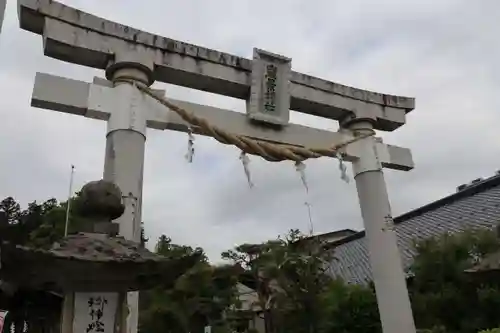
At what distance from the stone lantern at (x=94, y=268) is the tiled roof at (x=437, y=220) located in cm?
1115

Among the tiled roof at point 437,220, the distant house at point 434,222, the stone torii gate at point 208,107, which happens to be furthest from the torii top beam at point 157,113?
the tiled roof at point 437,220

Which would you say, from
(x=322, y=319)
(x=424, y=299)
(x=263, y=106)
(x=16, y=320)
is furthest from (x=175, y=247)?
(x=16, y=320)

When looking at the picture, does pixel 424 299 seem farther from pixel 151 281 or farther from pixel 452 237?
pixel 151 281

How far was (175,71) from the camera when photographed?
6449mm

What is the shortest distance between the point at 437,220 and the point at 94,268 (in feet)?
51.5

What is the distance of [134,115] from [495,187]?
14.2 m

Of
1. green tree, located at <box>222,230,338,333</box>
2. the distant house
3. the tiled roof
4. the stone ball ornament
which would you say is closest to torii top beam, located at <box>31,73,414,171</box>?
the stone ball ornament

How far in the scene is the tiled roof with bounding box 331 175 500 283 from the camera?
47.8 feet

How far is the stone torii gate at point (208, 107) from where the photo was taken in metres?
5.55

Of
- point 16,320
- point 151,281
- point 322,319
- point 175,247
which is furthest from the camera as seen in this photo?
point 175,247

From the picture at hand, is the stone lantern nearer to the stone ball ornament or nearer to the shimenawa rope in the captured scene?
the stone ball ornament

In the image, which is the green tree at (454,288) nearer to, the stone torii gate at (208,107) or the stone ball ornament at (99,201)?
the stone torii gate at (208,107)

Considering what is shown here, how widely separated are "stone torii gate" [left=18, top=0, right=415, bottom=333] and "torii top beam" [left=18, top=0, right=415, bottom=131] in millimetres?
13

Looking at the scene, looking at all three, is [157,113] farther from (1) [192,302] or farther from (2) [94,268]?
(1) [192,302]
